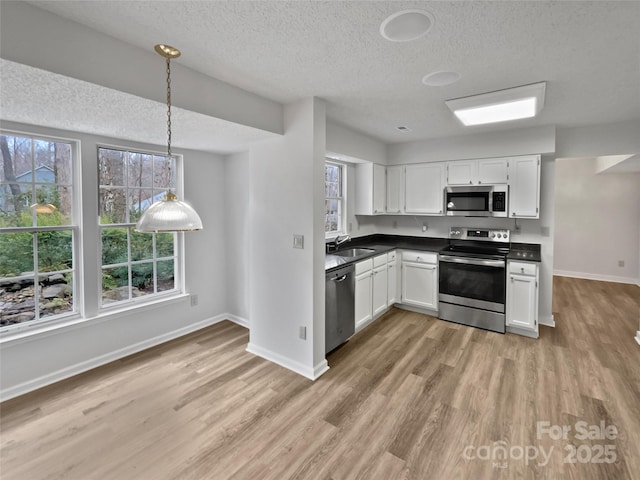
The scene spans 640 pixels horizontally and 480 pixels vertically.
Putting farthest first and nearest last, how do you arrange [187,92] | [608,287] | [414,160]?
1. [608,287]
2. [414,160]
3. [187,92]

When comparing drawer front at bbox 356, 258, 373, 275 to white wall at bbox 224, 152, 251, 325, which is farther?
white wall at bbox 224, 152, 251, 325

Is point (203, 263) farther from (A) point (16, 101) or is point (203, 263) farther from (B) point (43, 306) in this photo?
(A) point (16, 101)

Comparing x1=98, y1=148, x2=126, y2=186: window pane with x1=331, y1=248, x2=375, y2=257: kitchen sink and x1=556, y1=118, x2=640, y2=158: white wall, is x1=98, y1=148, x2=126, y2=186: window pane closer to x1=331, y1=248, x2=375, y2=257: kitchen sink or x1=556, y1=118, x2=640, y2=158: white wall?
x1=331, y1=248, x2=375, y2=257: kitchen sink

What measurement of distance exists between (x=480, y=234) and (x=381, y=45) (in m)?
3.34

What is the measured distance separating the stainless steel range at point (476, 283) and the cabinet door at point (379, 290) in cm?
74

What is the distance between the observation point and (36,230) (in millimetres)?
2592

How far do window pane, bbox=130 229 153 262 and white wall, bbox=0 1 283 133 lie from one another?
1758mm

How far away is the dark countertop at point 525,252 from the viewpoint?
356cm

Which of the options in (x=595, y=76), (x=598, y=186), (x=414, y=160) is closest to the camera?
(x=595, y=76)

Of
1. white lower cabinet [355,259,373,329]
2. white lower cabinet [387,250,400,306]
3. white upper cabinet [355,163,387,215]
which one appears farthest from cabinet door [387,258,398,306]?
white upper cabinet [355,163,387,215]

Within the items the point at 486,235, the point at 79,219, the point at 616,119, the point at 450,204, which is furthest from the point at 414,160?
the point at 79,219

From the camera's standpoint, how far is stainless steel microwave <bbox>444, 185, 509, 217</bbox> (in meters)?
3.89

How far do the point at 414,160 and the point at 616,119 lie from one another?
2232mm

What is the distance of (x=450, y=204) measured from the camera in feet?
14.0
